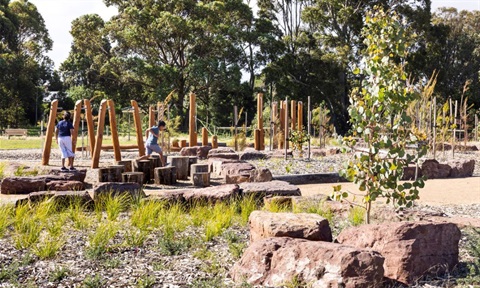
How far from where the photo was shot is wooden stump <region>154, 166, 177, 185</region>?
11.2 metres

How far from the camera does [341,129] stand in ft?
118

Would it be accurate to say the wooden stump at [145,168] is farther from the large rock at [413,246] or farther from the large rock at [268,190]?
the large rock at [413,246]

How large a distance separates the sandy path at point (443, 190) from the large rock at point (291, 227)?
461 centimetres

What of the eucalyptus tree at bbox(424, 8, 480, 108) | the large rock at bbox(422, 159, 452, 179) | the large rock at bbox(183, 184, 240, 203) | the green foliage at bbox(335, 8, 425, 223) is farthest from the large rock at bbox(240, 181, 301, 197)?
the eucalyptus tree at bbox(424, 8, 480, 108)

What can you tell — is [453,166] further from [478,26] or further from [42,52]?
[42,52]

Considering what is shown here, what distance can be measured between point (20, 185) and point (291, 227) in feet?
20.6

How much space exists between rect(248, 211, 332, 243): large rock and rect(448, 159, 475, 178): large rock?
9.41 meters

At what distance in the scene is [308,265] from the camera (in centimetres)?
441

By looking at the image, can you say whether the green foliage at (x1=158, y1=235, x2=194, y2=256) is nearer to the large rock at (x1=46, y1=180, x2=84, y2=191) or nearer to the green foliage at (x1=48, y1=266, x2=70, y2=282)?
the green foliage at (x1=48, y1=266, x2=70, y2=282)

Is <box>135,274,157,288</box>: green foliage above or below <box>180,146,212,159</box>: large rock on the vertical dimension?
below

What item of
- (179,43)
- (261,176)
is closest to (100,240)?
(261,176)

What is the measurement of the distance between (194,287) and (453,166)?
35.5 feet

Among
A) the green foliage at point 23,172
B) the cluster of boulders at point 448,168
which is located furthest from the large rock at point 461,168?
the green foliage at point 23,172

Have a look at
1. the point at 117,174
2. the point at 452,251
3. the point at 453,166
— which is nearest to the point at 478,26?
the point at 453,166
